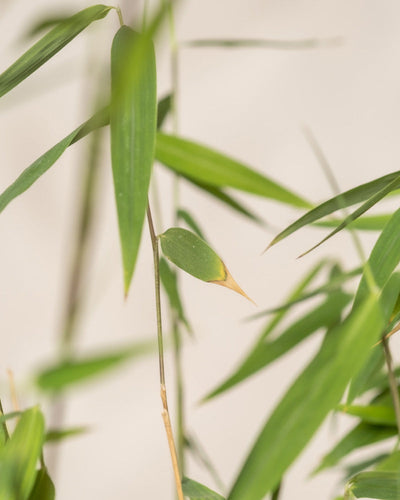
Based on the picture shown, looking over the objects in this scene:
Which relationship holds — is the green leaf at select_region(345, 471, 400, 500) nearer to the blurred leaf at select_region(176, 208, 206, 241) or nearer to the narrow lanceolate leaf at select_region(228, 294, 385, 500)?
the narrow lanceolate leaf at select_region(228, 294, 385, 500)

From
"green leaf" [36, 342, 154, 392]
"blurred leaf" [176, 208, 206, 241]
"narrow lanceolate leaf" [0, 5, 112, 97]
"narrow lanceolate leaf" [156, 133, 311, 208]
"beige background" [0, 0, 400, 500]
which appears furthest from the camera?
"beige background" [0, 0, 400, 500]

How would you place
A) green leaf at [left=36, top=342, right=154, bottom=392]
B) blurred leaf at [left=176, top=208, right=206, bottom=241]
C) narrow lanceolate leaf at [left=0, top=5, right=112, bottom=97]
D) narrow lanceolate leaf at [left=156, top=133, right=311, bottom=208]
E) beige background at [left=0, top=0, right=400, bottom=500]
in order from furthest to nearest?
beige background at [left=0, top=0, right=400, bottom=500] → blurred leaf at [left=176, top=208, right=206, bottom=241] → narrow lanceolate leaf at [left=156, top=133, right=311, bottom=208] → narrow lanceolate leaf at [left=0, top=5, right=112, bottom=97] → green leaf at [left=36, top=342, right=154, bottom=392]

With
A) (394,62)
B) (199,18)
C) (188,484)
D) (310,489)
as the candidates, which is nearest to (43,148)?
(199,18)

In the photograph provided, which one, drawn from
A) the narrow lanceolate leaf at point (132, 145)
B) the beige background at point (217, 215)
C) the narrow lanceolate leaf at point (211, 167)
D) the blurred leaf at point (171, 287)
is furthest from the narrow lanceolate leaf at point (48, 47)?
the beige background at point (217, 215)

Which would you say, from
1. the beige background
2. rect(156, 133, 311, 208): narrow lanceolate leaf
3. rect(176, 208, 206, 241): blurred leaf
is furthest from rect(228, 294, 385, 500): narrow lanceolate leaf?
the beige background

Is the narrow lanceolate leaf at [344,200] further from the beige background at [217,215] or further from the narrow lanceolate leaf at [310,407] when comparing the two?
the beige background at [217,215]

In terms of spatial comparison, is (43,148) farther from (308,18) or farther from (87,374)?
(87,374)

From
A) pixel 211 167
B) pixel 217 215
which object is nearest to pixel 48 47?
pixel 211 167
